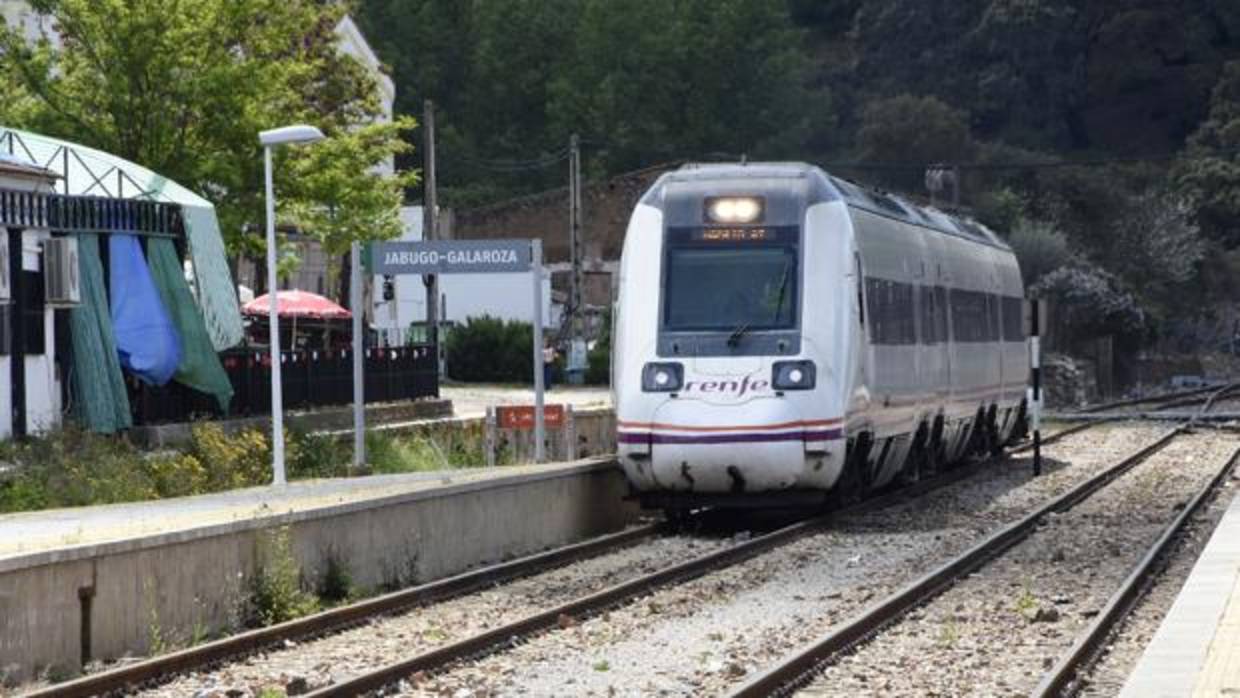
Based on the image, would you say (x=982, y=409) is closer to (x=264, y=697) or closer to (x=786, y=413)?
(x=786, y=413)

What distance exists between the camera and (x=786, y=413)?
74.5 ft

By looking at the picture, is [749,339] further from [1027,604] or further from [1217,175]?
[1217,175]

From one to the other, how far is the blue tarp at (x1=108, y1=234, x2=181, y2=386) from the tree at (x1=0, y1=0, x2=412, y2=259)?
6.17 m

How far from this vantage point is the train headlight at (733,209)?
23.6 metres

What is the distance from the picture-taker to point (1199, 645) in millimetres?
12828

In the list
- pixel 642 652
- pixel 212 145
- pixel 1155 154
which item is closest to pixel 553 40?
pixel 1155 154

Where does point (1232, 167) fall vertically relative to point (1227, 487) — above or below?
above

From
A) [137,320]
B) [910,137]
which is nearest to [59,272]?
[137,320]

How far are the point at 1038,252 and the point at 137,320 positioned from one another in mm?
50419

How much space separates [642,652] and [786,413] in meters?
8.10

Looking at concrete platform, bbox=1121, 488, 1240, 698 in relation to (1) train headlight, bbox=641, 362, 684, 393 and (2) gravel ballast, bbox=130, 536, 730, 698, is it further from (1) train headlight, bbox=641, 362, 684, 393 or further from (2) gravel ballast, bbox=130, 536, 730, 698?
(1) train headlight, bbox=641, 362, 684, 393

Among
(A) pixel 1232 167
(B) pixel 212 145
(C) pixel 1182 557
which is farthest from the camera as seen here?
(A) pixel 1232 167

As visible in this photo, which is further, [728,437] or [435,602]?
[728,437]

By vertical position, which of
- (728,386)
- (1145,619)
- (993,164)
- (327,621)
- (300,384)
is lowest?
(1145,619)
